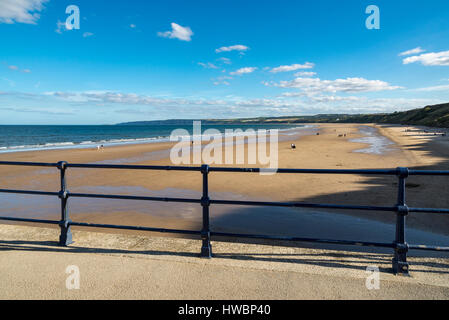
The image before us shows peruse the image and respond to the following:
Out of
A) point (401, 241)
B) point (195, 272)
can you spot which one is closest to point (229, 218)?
point (195, 272)

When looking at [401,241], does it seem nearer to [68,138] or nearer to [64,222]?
[64,222]

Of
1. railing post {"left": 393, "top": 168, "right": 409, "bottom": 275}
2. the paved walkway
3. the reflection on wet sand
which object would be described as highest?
railing post {"left": 393, "top": 168, "right": 409, "bottom": 275}

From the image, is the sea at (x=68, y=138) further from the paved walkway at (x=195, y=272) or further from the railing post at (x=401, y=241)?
the railing post at (x=401, y=241)

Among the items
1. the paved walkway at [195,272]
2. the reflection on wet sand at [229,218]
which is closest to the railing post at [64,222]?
the paved walkway at [195,272]

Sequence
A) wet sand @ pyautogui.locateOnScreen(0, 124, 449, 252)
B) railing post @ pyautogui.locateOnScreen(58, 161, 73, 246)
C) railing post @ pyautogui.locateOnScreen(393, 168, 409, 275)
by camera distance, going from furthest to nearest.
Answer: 1. wet sand @ pyautogui.locateOnScreen(0, 124, 449, 252)
2. railing post @ pyautogui.locateOnScreen(58, 161, 73, 246)
3. railing post @ pyautogui.locateOnScreen(393, 168, 409, 275)


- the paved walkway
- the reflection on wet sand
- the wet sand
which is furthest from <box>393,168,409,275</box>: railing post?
the wet sand

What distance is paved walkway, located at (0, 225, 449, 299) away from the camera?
110 inches

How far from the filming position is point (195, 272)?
3197 millimetres

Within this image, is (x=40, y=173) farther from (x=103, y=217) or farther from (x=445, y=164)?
(x=445, y=164)

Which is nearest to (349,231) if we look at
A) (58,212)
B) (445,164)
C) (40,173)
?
(58,212)

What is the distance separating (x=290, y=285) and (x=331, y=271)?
0.60 meters

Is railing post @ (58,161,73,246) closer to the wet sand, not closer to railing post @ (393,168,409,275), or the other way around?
the wet sand

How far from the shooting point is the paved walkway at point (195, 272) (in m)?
2.80
